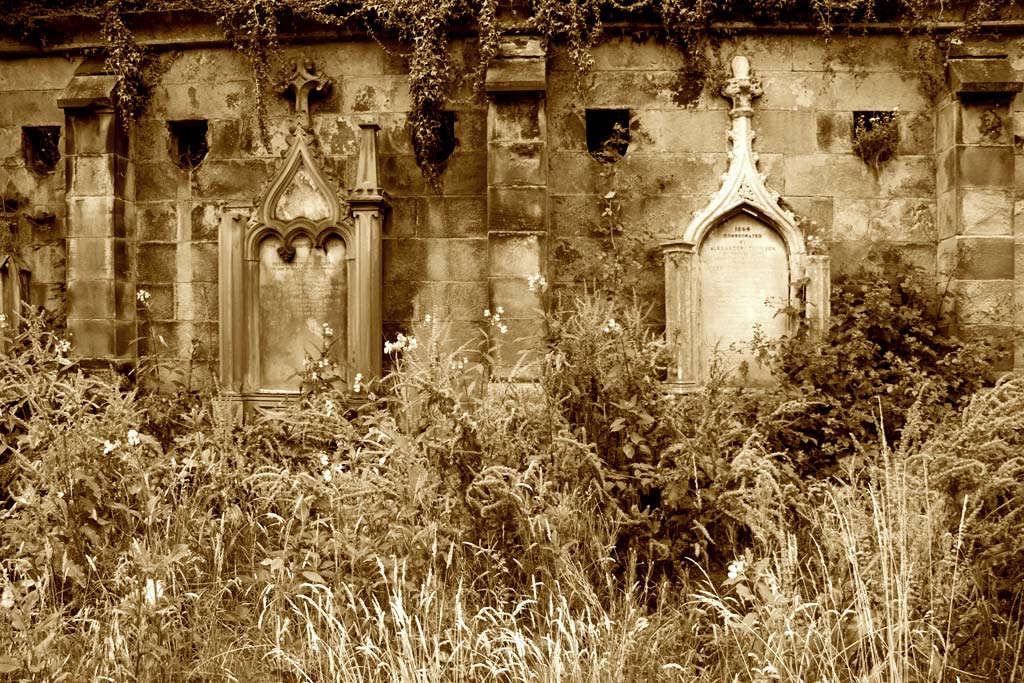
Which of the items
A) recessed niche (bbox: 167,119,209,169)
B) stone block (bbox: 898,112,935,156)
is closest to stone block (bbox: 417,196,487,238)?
recessed niche (bbox: 167,119,209,169)

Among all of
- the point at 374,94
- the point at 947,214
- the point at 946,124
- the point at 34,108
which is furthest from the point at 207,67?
the point at 947,214

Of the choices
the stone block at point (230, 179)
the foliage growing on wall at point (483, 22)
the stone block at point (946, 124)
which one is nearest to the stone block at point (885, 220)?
the stone block at point (946, 124)

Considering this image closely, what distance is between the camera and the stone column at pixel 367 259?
24.2ft

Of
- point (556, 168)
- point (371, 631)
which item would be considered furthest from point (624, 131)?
point (371, 631)

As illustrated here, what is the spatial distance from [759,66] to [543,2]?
2.15 meters

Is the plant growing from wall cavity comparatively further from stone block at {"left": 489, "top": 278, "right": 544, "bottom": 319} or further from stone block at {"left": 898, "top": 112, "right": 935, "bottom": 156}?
stone block at {"left": 489, "top": 278, "right": 544, "bottom": 319}

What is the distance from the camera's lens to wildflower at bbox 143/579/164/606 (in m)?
3.15

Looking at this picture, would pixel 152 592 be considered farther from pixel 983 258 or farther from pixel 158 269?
pixel 983 258

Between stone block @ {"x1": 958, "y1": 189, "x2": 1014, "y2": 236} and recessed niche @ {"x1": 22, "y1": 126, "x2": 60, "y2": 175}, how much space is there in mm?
8982

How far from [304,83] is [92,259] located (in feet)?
8.73

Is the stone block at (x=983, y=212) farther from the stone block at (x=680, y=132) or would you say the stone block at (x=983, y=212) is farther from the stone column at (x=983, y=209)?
the stone block at (x=680, y=132)

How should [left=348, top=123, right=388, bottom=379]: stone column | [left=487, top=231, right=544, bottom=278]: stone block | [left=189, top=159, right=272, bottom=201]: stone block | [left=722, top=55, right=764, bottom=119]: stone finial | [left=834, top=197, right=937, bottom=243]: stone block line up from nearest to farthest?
[left=487, top=231, right=544, bottom=278]: stone block < [left=348, top=123, right=388, bottom=379]: stone column < [left=722, top=55, right=764, bottom=119]: stone finial < [left=834, top=197, right=937, bottom=243]: stone block < [left=189, top=159, right=272, bottom=201]: stone block

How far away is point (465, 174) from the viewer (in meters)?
7.83

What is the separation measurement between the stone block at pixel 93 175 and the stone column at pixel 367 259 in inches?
98.0
